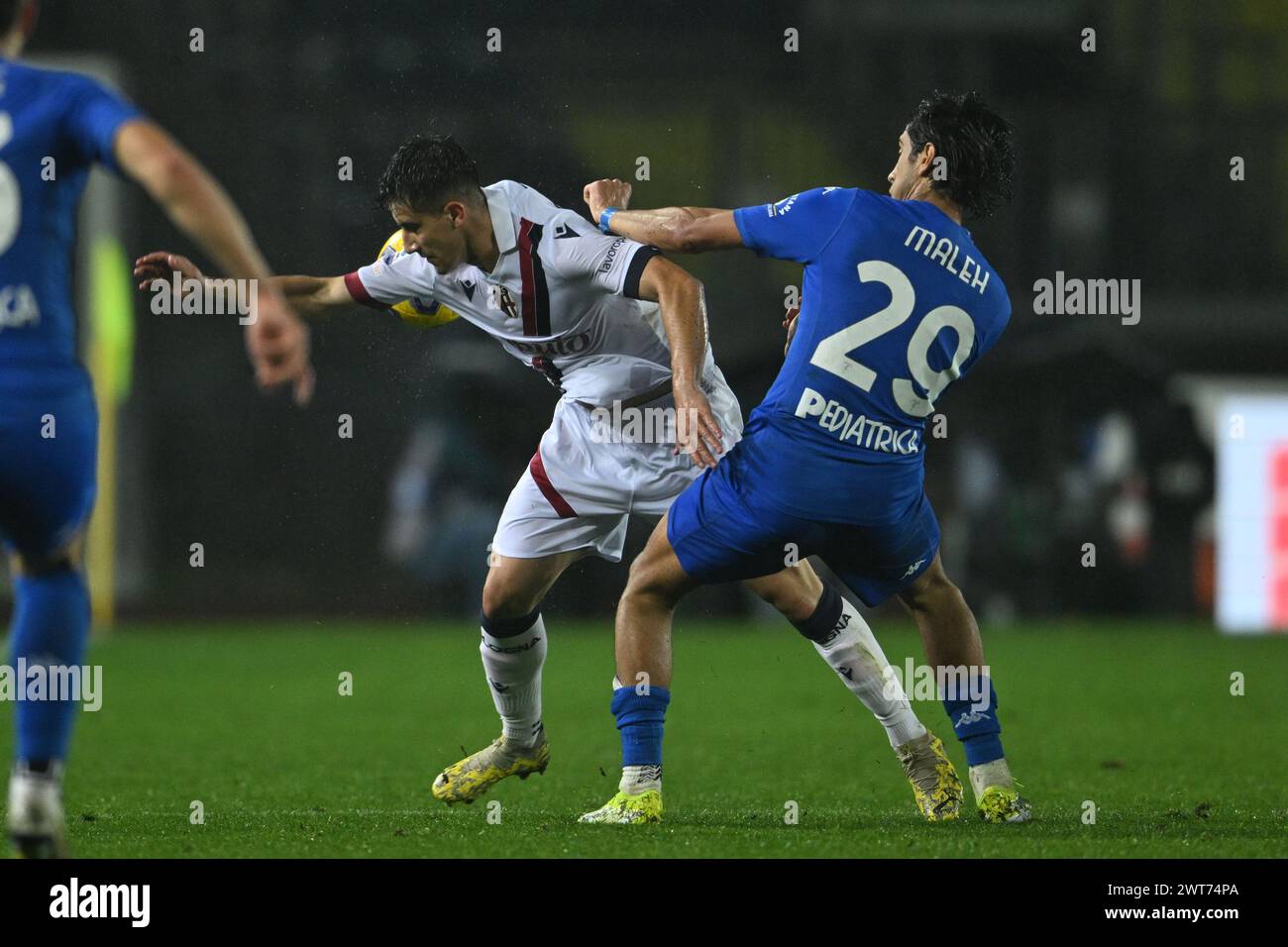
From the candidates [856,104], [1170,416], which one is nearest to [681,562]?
[1170,416]

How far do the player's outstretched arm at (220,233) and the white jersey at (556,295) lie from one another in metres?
1.77

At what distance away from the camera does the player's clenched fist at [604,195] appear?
5605 millimetres

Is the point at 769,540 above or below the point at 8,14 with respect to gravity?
below

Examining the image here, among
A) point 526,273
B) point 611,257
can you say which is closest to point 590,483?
point 526,273

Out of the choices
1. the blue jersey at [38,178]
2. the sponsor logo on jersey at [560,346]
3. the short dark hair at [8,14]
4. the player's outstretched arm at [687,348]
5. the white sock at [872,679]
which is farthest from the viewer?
the sponsor logo on jersey at [560,346]

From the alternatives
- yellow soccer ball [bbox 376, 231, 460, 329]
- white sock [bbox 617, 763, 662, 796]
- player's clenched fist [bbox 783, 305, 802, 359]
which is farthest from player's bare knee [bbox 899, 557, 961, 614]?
yellow soccer ball [bbox 376, 231, 460, 329]

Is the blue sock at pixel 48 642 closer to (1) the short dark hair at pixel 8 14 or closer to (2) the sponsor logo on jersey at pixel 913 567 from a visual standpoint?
(1) the short dark hair at pixel 8 14

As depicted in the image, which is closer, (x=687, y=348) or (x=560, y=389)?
(x=687, y=348)

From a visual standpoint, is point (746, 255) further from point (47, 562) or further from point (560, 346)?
point (47, 562)

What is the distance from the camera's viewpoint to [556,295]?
18.8ft

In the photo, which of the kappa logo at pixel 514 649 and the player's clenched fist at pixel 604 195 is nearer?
the player's clenched fist at pixel 604 195

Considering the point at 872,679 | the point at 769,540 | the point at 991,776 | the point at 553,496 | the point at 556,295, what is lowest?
the point at 991,776

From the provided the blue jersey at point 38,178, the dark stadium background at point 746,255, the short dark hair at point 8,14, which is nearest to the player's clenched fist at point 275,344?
the blue jersey at point 38,178

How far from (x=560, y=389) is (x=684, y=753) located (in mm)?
2339
